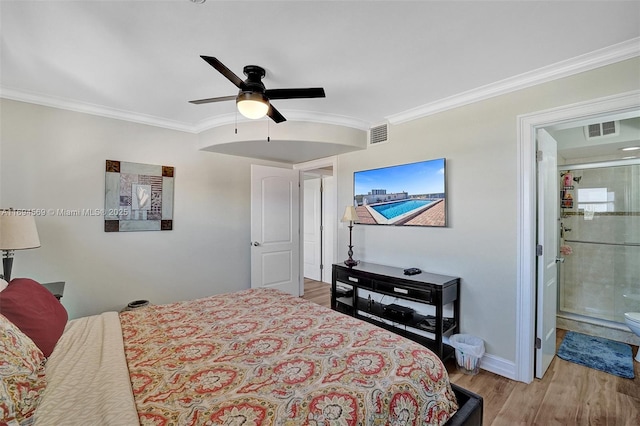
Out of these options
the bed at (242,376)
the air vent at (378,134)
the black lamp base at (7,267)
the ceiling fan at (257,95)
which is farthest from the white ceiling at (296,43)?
the bed at (242,376)

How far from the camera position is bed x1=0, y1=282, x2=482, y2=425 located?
0.94 m

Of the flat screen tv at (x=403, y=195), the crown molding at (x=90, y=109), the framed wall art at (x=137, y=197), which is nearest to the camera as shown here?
the crown molding at (x=90, y=109)

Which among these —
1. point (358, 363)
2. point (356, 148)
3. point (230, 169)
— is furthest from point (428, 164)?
point (230, 169)

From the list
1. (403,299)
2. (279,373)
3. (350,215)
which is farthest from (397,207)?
(279,373)

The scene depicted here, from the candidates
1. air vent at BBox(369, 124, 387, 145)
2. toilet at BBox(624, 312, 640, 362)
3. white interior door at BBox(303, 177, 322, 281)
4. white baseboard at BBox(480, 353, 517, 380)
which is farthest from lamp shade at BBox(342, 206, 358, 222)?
toilet at BBox(624, 312, 640, 362)

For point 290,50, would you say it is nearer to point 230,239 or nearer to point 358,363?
point 358,363

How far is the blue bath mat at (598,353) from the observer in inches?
96.6

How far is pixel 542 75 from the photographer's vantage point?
2.18 metres

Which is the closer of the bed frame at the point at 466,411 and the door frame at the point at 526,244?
the bed frame at the point at 466,411

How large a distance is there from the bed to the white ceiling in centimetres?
181

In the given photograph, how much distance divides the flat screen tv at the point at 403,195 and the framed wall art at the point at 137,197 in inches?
92.7

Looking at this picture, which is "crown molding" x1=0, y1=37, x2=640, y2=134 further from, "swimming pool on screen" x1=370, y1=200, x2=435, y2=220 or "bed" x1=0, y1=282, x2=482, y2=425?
"bed" x1=0, y1=282, x2=482, y2=425

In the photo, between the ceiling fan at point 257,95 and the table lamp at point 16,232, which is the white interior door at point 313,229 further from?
the table lamp at point 16,232

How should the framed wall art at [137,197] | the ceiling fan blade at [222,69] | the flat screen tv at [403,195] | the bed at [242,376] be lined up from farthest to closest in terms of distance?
the framed wall art at [137,197]
the flat screen tv at [403,195]
the ceiling fan blade at [222,69]
the bed at [242,376]
